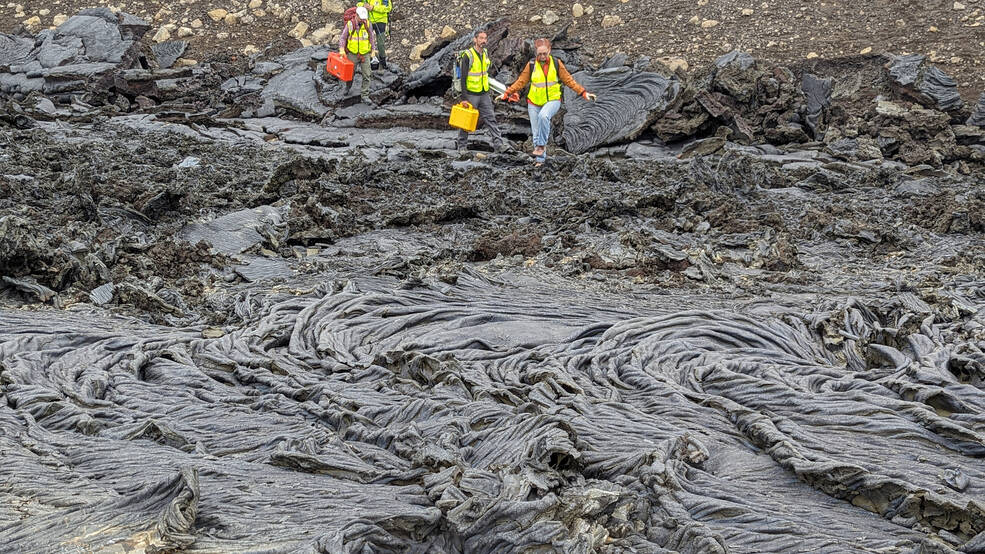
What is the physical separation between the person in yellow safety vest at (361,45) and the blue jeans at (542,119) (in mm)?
4501

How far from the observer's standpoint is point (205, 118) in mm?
14461

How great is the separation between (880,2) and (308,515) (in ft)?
61.0

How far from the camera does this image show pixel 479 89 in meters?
12.5

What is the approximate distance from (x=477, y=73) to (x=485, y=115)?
27.3 inches

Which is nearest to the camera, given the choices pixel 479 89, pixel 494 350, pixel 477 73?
pixel 494 350

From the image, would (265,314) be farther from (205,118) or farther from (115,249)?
Answer: (205,118)

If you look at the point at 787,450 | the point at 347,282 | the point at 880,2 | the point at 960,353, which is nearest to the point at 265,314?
the point at 347,282

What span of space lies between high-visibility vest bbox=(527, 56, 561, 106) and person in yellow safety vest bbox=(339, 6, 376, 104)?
450 cm

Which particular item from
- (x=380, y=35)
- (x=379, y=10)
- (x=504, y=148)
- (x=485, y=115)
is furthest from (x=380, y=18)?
(x=504, y=148)

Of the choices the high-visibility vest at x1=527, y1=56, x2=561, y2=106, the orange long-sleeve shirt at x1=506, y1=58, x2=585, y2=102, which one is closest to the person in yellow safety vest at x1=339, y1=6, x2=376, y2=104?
the orange long-sleeve shirt at x1=506, y1=58, x2=585, y2=102

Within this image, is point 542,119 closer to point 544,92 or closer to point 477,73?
point 544,92

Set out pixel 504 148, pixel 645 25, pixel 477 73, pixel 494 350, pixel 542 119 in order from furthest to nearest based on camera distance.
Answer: pixel 645 25 → pixel 477 73 → pixel 504 148 → pixel 542 119 → pixel 494 350

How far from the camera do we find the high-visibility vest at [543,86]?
37.1 ft

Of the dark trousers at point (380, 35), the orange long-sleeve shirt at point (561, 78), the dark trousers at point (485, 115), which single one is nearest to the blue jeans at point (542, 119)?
the orange long-sleeve shirt at point (561, 78)
